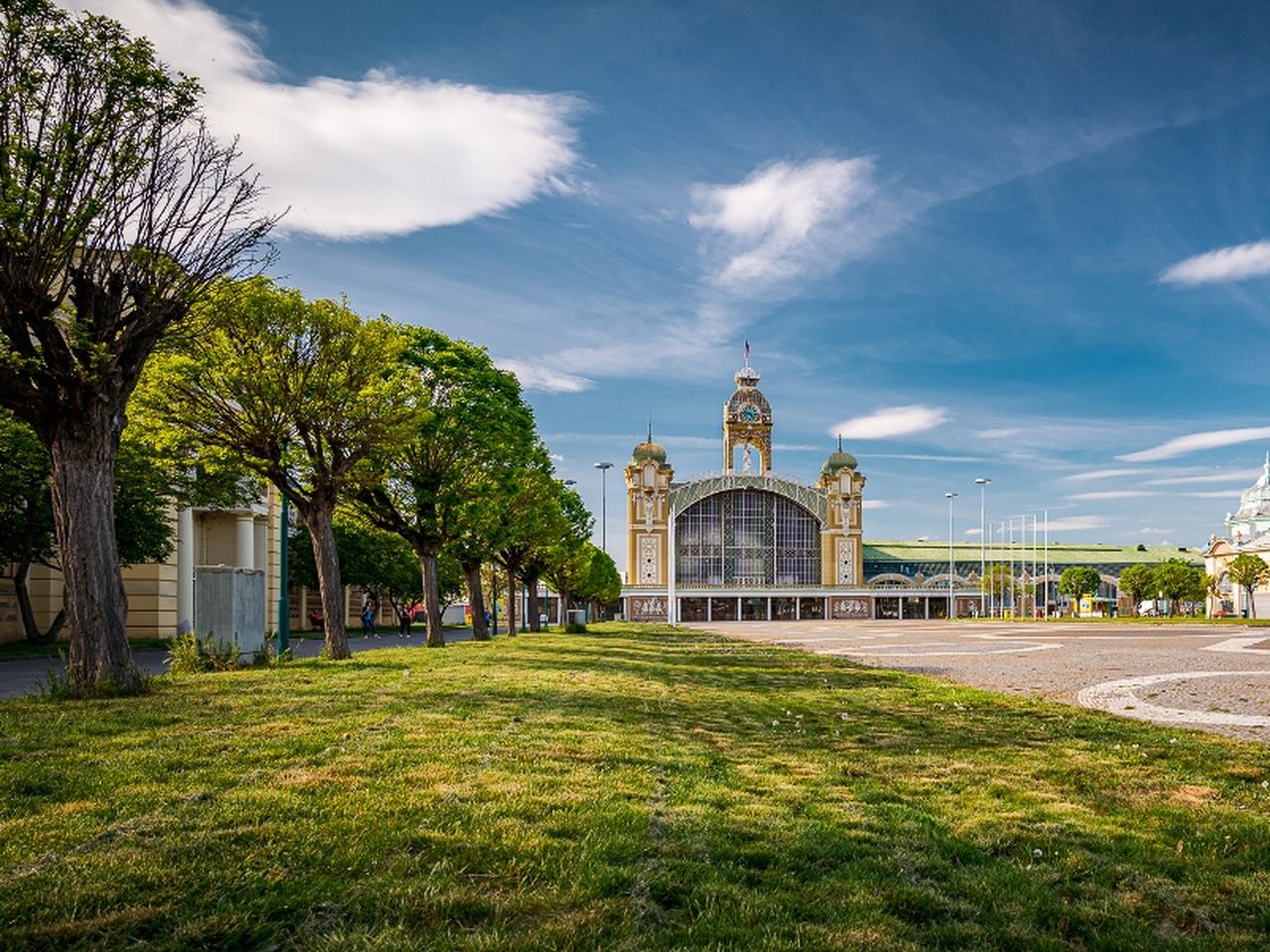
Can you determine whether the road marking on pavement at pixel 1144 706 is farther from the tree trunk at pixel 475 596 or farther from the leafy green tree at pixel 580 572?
the leafy green tree at pixel 580 572

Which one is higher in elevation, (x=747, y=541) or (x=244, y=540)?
(x=244, y=540)

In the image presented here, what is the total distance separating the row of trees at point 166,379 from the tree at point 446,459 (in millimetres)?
58

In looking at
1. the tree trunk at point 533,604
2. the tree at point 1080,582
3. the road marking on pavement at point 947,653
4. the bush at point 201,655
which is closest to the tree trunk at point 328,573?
the bush at point 201,655

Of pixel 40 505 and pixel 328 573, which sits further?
pixel 40 505

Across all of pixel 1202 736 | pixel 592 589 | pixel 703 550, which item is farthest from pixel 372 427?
pixel 703 550

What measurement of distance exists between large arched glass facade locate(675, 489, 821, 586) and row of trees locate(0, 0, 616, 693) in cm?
8757

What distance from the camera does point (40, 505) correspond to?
2597cm

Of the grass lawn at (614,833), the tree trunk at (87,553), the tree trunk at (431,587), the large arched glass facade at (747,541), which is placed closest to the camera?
the grass lawn at (614,833)

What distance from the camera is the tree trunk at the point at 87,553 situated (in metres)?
11.1

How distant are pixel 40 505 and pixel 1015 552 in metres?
143

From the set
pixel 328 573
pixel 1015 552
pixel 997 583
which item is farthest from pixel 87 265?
pixel 1015 552

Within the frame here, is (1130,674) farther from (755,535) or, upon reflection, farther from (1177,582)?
(755,535)

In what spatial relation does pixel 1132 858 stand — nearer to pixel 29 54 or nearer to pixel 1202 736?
pixel 1202 736

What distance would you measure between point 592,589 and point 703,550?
53.1 meters
